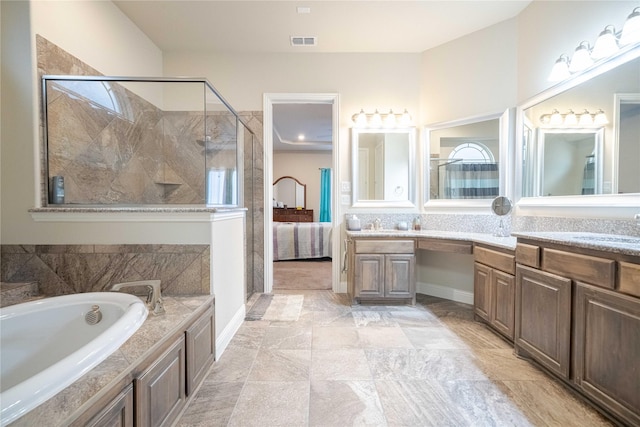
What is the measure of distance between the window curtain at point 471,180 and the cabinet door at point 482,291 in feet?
2.90

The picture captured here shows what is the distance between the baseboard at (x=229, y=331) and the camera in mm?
2039

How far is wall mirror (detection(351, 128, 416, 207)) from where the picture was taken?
3461 mm

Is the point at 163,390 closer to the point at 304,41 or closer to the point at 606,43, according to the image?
the point at 606,43

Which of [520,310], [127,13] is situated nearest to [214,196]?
[127,13]

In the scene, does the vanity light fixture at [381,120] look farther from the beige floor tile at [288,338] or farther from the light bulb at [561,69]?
the beige floor tile at [288,338]

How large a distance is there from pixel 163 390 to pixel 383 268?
2206 mm

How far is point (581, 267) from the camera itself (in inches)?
60.6

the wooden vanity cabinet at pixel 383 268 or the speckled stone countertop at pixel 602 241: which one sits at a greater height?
the speckled stone countertop at pixel 602 241

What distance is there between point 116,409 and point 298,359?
1.20m

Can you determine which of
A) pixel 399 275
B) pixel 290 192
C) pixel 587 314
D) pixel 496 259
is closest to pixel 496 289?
pixel 496 259

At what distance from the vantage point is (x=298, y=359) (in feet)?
6.50

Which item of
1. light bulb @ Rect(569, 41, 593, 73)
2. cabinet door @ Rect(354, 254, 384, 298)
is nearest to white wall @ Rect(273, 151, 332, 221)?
cabinet door @ Rect(354, 254, 384, 298)

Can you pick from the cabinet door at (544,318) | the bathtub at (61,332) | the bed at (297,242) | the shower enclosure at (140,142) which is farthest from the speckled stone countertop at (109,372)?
the bed at (297,242)

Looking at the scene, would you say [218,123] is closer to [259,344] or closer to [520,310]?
[259,344]
